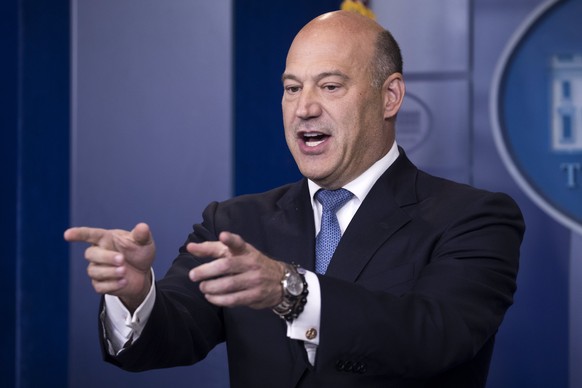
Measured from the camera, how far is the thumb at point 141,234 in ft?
5.01

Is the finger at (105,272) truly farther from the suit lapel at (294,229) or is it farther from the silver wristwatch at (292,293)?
the suit lapel at (294,229)

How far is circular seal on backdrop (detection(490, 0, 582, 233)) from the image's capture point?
9.77ft

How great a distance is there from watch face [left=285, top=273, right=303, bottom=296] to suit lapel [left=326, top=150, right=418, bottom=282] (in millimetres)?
377

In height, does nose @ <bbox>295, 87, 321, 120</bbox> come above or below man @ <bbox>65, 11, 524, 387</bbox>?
above

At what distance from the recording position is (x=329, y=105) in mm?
2029

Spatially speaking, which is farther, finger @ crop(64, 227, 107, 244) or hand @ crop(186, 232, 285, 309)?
finger @ crop(64, 227, 107, 244)

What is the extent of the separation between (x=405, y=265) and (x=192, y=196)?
1.62 meters

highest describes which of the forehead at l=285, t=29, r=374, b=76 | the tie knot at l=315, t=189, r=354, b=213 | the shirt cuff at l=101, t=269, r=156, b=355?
the forehead at l=285, t=29, r=374, b=76

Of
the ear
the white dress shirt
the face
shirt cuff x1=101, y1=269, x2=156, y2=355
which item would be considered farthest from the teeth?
shirt cuff x1=101, y1=269, x2=156, y2=355

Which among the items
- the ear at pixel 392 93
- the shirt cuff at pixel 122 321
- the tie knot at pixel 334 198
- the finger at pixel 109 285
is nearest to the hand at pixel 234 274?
the finger at pixel 109 285

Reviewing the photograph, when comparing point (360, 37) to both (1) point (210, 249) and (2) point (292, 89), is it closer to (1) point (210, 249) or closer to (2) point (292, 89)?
(2) point (292, 89)

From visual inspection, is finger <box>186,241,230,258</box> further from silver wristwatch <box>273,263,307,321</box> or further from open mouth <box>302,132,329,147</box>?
open mouth <box>302,132,329,147</box>
